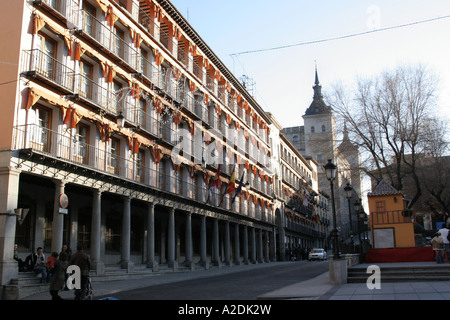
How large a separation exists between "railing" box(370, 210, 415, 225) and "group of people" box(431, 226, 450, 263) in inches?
158

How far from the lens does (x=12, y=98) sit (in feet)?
61.3

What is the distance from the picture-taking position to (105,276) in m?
22.2

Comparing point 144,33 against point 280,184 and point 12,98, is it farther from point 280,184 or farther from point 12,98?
point 280,184

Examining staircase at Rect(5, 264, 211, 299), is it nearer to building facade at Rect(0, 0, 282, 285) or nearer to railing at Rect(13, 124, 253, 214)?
building facade at Rect(0, 0, 282, 285)

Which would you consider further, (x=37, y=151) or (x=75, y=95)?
(x=75, y=95)

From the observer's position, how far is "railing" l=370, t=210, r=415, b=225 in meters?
24.2

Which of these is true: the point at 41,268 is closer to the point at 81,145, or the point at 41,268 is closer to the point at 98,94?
the point at 81,145

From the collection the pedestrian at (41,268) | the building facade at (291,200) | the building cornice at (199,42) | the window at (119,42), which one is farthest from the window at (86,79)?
the building facade at (291,200)

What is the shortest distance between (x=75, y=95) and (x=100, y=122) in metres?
2.78

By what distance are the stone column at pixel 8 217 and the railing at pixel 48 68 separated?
4.60 metres

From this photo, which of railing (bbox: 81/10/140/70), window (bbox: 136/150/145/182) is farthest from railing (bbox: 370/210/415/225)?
railing (bbox: 81/10/140/70)

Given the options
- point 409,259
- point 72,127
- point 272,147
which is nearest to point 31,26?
point 72,127

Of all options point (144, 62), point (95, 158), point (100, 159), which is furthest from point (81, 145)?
point (144, 62)

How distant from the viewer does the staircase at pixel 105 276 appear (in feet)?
55.5
